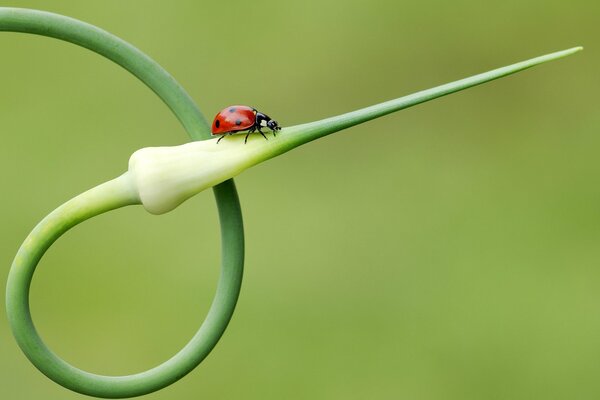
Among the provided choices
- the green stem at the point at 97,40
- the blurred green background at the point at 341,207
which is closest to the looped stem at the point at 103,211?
the green stem at the point at 97,40

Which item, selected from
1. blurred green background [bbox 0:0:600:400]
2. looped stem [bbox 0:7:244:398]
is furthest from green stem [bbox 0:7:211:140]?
blurred green background [bbox 0:0:600:400]

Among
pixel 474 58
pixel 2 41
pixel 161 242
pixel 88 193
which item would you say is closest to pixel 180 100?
pixel 88 193

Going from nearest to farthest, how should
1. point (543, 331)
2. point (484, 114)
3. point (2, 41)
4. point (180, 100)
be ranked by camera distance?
point (180, 100), point (543, 331), point (2, 41), point (484, 114)

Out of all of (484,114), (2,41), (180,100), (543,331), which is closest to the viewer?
(180,100)

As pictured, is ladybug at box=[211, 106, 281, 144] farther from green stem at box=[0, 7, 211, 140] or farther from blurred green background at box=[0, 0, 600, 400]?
blurred green background at box=[0, 0, 600, 400]

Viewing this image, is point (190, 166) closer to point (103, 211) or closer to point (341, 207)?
point (103, 211)

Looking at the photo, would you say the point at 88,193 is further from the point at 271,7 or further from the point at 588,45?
the point at 588,45
